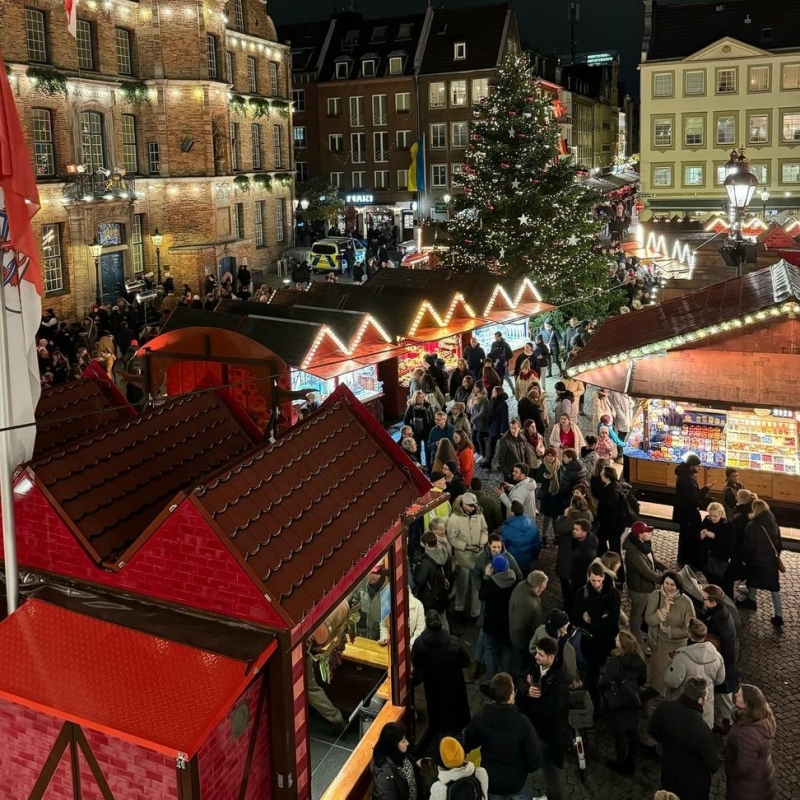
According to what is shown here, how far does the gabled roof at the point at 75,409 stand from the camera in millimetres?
7109

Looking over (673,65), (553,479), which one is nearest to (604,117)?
(673,65)

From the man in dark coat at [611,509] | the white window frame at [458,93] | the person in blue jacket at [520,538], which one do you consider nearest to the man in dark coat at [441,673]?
the person in blue jacket at [520,538]

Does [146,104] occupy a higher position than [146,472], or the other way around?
[146,104]

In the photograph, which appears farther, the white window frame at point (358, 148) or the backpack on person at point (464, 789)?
the white window frame at point (358, 148)

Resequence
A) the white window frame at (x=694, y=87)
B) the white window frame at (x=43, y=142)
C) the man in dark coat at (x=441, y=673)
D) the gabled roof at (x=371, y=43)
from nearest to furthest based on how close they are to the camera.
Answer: the man in dark coat at (x=441, y=673) → the white window frame at (x=43, y=142) → the white window frame at (x=694, y=87) → the gabled roof at (x=371, y=43)

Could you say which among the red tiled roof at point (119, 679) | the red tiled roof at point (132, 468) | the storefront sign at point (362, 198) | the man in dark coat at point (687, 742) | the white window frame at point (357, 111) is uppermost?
the white window frame at point (357, 111)

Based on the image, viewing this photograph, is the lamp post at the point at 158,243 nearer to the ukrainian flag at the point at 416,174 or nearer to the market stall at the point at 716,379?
the ukrainian flag at the point at 416,174

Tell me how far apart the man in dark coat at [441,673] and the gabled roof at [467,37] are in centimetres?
4799

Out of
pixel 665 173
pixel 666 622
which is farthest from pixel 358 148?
pixel 666 622

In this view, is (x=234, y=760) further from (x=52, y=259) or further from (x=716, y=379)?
(x=52, y=259)

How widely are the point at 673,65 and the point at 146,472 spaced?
50971 mm

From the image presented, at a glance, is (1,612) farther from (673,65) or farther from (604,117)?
(604,117)

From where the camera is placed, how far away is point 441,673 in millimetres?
7055

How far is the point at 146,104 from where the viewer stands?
104 ft
